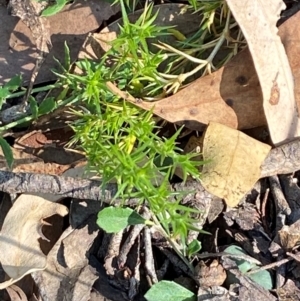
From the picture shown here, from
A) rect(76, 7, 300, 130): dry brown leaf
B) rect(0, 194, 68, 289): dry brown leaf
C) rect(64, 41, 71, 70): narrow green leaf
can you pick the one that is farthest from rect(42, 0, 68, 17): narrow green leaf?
rect(0, 194, 68, 289): dry brown leaf

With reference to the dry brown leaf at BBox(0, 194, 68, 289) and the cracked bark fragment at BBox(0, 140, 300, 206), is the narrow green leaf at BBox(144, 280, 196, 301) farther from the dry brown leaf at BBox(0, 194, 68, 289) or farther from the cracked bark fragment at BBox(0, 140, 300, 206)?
the dry brown leaf at BBox(0, 194, 68, 289)

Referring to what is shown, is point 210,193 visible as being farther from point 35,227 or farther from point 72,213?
point 35,227

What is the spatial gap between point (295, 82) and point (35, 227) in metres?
1.20

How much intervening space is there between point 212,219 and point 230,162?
0.27 metres

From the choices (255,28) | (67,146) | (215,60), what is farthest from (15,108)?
(255,28)

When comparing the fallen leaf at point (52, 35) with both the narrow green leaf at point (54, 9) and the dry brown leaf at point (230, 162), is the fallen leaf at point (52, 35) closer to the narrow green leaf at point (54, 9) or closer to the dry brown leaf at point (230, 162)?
the narrow green leaf at point (54, 9)

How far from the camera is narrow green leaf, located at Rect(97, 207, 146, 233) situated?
2.31m

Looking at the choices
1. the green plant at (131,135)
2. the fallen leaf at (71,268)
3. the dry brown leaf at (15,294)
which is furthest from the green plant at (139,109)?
the dry brown leaf at (15,294)

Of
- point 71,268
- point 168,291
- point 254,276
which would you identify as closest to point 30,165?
point 71,268

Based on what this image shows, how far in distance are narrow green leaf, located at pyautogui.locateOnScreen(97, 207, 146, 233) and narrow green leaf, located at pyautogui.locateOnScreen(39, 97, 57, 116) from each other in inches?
18.1

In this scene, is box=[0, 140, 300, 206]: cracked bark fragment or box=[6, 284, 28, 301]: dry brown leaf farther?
box=[6, 284, 28, 301]: dry brown leaf

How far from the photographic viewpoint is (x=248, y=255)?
2.39 metres

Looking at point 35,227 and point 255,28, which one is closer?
point 255,28

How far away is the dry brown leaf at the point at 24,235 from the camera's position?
8.03ft
